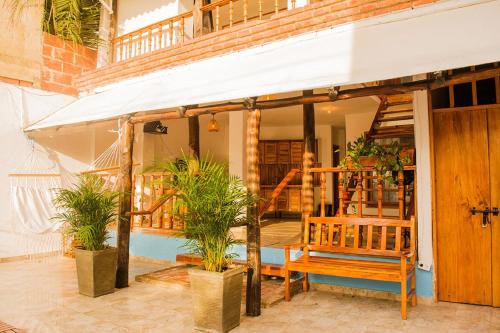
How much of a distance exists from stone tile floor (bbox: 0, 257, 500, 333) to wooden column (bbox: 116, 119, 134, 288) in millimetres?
244

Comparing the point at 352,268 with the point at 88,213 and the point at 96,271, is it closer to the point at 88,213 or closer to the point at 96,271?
the point at 96,271

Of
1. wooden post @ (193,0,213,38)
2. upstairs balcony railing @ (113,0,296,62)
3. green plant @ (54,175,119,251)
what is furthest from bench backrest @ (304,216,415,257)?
upstairs balcony railing @ (113,0,296,62)

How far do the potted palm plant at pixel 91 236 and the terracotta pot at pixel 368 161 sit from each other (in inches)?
122

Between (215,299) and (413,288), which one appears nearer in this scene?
(215,299)

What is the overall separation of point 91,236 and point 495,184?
15.0ft

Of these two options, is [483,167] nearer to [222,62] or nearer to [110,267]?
[222,62]

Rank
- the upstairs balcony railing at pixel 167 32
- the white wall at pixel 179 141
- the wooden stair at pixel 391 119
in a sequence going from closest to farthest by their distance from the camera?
the wooden stair at pixel 391 119
the upstairs balcony railing at pixel 167 32
the white wall at pixel 179 141

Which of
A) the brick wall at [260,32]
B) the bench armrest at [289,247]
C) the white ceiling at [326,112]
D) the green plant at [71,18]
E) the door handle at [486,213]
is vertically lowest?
the bench armrest at [289,247]

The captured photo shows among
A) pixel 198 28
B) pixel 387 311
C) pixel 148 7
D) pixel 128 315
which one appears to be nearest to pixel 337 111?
pixel 198 28

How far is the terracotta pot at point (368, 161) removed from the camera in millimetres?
4529

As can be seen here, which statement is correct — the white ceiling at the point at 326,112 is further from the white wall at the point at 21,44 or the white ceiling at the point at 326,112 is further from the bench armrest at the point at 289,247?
the white wall at the point at 21,44

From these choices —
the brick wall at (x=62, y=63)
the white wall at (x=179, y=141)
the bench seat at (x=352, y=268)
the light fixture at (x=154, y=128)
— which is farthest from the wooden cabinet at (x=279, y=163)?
the bench seat at (x=352, y=268)

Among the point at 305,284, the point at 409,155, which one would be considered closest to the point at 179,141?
the point at 305,284

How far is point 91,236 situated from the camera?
451 centimetres
